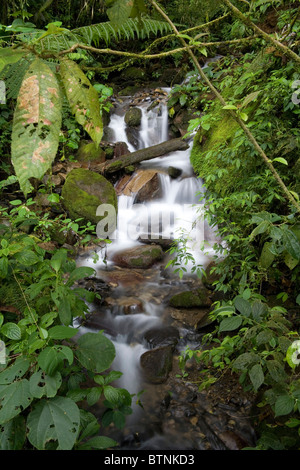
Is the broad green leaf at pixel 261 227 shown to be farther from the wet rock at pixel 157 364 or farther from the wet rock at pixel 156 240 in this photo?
the wet rock at pixel 156 240

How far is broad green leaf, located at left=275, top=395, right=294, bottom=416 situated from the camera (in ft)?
4.12

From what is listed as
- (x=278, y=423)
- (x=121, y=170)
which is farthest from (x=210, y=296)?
(x=121, y=170)

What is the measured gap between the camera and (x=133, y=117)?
7.79 metres

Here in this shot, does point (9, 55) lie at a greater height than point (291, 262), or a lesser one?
greater

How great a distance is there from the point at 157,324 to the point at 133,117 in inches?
232

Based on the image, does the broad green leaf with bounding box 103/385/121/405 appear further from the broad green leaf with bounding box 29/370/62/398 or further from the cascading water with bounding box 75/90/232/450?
the cascading water with bounding box 75/90/232/450

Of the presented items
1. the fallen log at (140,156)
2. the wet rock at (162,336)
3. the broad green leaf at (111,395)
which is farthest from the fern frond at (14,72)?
the fallen log at (140,156)

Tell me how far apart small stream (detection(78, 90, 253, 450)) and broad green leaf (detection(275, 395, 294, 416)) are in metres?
1.10

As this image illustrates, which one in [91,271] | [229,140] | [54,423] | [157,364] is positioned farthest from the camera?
[229,140]

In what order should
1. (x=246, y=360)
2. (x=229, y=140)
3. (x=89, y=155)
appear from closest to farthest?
1. (x=246, y=360)
2. (x=229, y=140)
3. (x=89, y=155)

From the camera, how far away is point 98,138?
60cm

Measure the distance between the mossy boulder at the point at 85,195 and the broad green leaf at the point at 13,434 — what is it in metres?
4.02

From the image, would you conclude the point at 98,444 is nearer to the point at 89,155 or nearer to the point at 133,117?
the point at 89,155

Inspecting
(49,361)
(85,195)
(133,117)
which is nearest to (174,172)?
(85,195)
